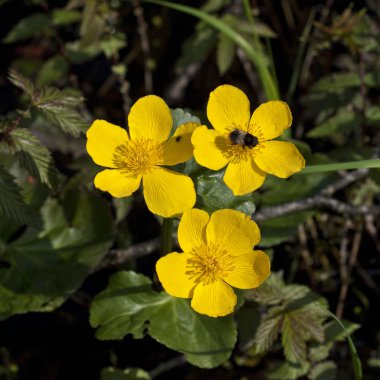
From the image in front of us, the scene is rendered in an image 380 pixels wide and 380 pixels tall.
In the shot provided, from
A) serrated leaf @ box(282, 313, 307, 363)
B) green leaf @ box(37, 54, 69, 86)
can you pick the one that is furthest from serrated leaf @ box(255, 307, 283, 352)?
green leaf @ box(37, 54, 69, 86)

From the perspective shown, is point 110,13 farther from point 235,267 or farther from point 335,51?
point 235,267

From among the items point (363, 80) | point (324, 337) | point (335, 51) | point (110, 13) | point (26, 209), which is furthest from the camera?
point (335, 51)

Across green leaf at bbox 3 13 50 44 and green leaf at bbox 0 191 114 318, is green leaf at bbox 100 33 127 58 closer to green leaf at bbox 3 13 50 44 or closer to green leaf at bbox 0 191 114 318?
green leaf at bbox 3 13 50 44

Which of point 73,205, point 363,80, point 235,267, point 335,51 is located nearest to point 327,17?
point 335,51

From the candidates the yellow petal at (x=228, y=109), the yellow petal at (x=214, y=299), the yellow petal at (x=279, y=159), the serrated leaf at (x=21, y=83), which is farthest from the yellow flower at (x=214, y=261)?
the serrated leaf at (x=21, y=83)

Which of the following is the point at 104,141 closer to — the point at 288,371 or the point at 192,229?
the point at 192,229

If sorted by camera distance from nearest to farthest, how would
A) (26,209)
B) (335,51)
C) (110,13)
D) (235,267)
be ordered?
(235,267)
(26,209)
(110,13)
(335,51)
